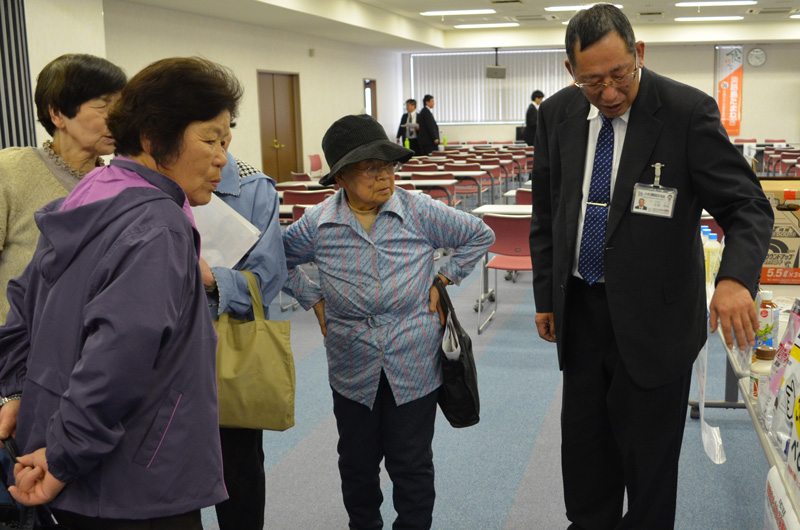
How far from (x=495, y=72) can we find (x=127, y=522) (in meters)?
18.2

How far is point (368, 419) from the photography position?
2.14 metres

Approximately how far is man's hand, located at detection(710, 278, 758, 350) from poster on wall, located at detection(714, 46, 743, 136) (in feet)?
60.3

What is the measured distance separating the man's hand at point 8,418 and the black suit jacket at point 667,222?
4.12ft

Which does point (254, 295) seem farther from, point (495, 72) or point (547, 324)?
point (495, 72)

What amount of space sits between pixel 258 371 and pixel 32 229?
65 centimetres

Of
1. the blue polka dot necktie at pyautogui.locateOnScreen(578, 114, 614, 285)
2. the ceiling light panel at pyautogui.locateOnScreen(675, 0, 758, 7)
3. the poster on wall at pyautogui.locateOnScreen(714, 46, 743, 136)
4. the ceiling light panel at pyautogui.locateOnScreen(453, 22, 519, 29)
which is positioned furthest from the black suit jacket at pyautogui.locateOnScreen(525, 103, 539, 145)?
the blue polka dot necktie at pyautogui.locateOnScreen(578, 114, 614, 285)

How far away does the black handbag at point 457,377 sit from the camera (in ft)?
7.00

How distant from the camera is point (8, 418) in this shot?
1.38 meters

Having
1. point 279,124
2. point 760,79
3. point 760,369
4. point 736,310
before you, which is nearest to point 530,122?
point 279,124

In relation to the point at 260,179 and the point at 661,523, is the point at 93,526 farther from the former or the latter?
the point at 661,523

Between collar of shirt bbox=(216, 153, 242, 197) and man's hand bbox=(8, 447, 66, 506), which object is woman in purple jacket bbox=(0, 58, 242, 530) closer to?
man's hand bbox=(8, 447, 66, 506)

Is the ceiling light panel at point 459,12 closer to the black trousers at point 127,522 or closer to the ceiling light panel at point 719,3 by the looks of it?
the ceiling light panel at point 719,3

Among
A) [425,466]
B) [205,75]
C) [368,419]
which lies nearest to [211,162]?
[205,75]

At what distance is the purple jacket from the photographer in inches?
44.0
